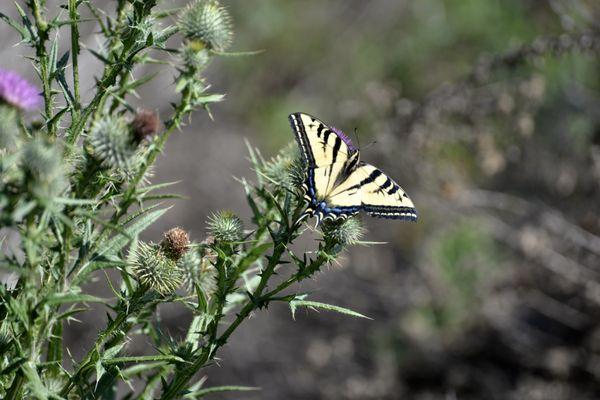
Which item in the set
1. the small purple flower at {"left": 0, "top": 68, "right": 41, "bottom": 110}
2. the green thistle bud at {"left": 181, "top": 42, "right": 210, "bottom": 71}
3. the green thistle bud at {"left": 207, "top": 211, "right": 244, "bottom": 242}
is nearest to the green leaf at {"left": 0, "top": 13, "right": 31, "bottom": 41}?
the small purple flower at {"left": 0, "top": 68, "right": 41, "bottom": 110}

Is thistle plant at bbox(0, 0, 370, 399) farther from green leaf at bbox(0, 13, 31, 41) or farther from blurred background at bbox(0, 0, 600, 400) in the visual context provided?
blurred background at bbox(0, 0, 600, 400)

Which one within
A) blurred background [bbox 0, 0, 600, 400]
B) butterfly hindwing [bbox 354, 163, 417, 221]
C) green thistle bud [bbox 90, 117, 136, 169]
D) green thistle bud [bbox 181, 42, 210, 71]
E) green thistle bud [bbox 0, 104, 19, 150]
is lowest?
green thistle bud [bbox 0, 104, 19, 150]

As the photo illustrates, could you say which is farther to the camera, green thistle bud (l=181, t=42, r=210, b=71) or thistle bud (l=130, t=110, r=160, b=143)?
green thistle bud (l=181, t=42, r=210, b=71)

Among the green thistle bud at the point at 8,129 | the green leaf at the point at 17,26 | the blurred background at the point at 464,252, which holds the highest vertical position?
the blurred background at the point at 464,252

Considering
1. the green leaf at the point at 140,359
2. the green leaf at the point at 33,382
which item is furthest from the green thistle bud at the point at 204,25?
the green leaf at the point at 33,382

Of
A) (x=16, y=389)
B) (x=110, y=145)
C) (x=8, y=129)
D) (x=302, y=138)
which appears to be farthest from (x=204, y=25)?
(x=16, y=389)

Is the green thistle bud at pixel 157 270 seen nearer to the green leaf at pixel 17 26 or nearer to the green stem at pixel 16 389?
the green stem at pixel 16 389

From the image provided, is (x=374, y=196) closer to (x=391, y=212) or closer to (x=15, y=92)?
(x=391, y=212)
